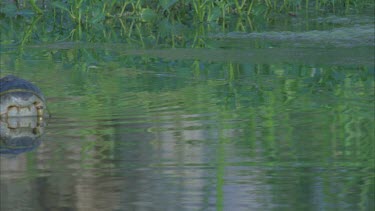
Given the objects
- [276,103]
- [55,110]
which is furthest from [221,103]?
[55,110]

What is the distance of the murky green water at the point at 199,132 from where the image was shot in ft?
12.5

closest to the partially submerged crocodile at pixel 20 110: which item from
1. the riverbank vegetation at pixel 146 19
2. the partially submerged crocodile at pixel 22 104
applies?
the partially submerged crocodile at pixel 22 104

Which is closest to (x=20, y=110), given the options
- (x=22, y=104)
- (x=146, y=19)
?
(x=22, y=104)

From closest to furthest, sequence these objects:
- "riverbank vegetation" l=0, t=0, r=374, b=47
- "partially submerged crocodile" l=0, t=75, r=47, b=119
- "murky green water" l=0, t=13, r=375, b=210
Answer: "murky green water" l=0, t=13, r=375, b=210 < "partially submerged crocodile" l=0, t=75, r=47, b=119 < "riverbank vegetation" l=0, t=0, r=374, b=47

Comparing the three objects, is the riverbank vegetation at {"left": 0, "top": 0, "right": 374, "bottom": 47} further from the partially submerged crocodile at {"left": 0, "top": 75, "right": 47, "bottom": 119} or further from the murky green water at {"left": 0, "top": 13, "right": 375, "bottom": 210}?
the partially submerged crocodile at {"left": 0, "top": 75, "right": 47, "bottom": 119}

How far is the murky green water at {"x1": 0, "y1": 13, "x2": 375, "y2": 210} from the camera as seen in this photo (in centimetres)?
380

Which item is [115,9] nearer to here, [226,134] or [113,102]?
[113,102]

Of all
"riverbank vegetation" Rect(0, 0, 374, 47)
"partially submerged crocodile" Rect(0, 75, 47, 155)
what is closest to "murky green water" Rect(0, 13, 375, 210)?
"partially submerged crocodile" Rect(0, 75, 47, 155)

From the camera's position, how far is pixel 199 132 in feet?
16.8

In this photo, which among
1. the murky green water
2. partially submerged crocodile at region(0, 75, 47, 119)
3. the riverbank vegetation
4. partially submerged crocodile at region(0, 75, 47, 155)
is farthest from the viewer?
the riverbank vegetation

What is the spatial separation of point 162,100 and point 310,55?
2273 mm

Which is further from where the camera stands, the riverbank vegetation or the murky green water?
the riverbank vegetation

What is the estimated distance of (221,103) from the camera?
600 centimetres

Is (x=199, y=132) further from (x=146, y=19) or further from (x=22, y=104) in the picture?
(x=146, y=19)
